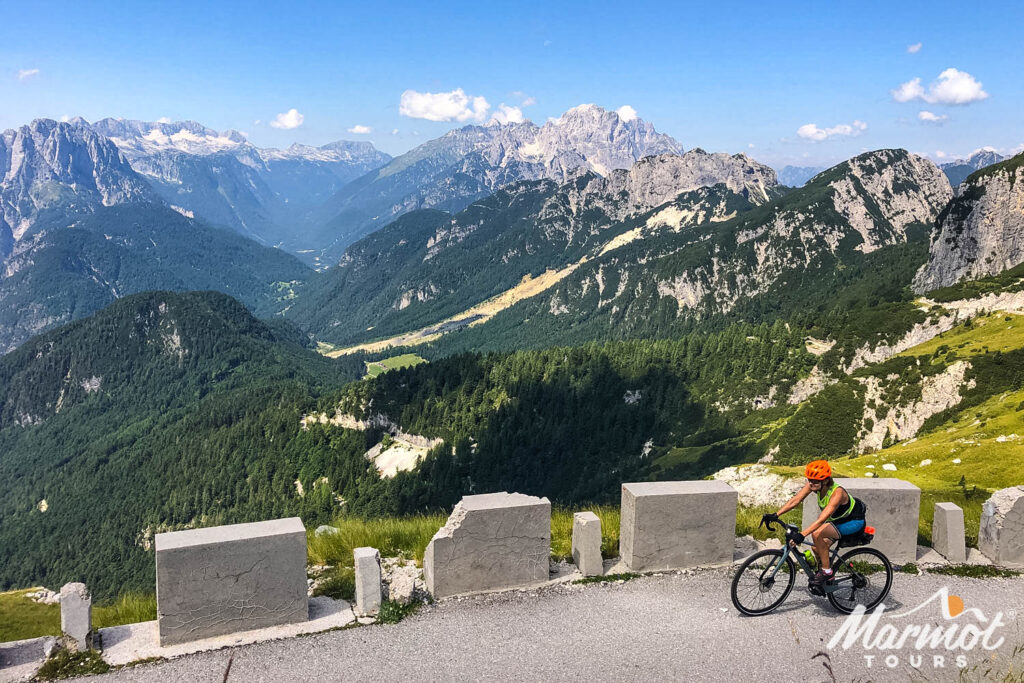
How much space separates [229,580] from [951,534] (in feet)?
67.7

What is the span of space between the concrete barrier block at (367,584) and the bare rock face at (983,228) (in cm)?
17762

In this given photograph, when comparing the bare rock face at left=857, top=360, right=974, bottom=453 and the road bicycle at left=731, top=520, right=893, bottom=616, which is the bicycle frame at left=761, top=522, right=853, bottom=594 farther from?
the bare rock face at left=857, top=360, right=974, bottom=453

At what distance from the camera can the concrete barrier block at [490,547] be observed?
50.5ft

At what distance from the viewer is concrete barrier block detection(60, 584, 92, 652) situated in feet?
41.2

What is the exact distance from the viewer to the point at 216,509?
184 m

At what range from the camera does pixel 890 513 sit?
1739 centimetres

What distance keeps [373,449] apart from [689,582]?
181 metres

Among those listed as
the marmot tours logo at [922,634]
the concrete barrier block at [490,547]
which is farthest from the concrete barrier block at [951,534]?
the concrete barrier block at [490,547]

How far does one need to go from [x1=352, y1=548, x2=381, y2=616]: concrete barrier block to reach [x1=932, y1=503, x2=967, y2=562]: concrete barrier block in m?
17.3

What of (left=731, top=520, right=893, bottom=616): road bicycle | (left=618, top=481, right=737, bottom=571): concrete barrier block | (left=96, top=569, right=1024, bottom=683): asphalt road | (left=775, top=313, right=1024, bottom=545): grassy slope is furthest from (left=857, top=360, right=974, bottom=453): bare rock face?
(left=618, top=481, right=737, bottom=571): concrete barrier block

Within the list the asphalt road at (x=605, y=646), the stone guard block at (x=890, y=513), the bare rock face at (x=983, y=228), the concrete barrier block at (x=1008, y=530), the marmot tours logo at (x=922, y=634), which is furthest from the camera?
the bare rock face at (x=983, y=228)

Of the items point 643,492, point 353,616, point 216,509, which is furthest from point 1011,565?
point 216,509

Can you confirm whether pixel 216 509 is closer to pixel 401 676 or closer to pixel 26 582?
pixel 26 582

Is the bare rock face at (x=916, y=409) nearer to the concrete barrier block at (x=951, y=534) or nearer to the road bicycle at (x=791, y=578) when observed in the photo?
the concrete barrier block at (x=951, y=534)
